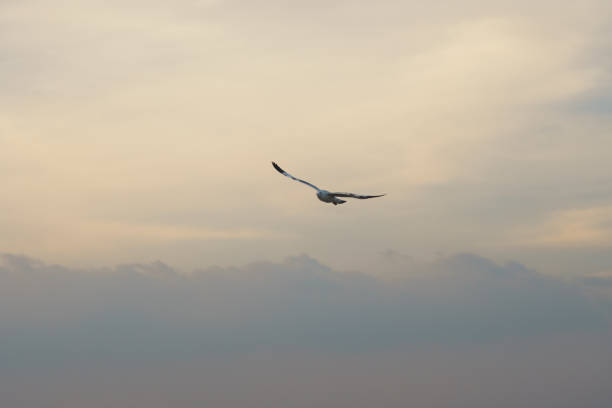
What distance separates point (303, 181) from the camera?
433ft

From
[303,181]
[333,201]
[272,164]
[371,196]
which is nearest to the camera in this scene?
[371,196]

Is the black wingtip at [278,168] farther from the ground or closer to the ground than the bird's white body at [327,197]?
farther from the ground

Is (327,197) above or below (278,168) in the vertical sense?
below

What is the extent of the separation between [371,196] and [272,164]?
122 feet

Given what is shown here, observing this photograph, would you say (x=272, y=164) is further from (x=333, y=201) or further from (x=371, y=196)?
(x=371, y=196)

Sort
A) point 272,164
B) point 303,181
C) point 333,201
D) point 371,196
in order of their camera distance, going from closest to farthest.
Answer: point 371,196 → point 333,201 → point 303,181 → point 272,164

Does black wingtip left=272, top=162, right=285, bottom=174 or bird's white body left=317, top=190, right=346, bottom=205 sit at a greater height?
black wingtip left=272, top=162, right=285, bottom=174

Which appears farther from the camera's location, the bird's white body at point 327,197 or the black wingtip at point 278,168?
the black wingtip at point 278,168

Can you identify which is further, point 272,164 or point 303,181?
point 272,164

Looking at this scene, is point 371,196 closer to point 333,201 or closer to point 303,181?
point 333,201

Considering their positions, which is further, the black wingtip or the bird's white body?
the black wingtip

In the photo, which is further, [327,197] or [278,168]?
[278,168]

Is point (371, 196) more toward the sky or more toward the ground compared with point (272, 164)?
more toward the ground

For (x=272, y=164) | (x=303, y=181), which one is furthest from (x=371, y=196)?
(x=272, y=164)
